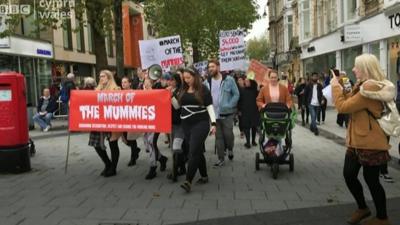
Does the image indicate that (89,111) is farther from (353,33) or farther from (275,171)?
(353,33)

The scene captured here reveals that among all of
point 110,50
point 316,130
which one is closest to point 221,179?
point 316,130

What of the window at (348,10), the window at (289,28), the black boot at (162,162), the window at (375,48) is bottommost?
the black boot at (162,162)

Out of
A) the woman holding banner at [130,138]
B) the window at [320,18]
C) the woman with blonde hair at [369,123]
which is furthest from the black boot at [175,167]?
the window at [320,18]

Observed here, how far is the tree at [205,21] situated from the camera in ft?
87.4

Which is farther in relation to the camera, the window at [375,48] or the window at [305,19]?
the window at [305,19]

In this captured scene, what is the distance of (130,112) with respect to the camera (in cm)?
857

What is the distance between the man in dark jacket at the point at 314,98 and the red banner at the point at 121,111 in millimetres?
8324

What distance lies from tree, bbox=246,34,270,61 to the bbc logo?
6660 centimetres

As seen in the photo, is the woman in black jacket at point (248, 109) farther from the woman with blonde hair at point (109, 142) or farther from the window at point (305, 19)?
the window at point (305, 19)

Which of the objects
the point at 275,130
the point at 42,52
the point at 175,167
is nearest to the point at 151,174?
the point at 175,167

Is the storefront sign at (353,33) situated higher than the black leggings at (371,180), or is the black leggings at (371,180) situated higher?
the storefront sign at (353,33)

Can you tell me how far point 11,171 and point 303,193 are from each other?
493 cm

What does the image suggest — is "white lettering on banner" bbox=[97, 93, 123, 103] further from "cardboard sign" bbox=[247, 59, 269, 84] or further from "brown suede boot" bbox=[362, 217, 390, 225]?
Result: "cardboard sign" bbox=[247, 59, 269, 84]

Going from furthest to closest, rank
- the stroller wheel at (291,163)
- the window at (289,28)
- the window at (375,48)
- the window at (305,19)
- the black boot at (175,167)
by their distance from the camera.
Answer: the window at (289,28) < the window at (305,19) < the window at (375,48) < the stroller wheel at (291,163) < the black boot at (175,167)
